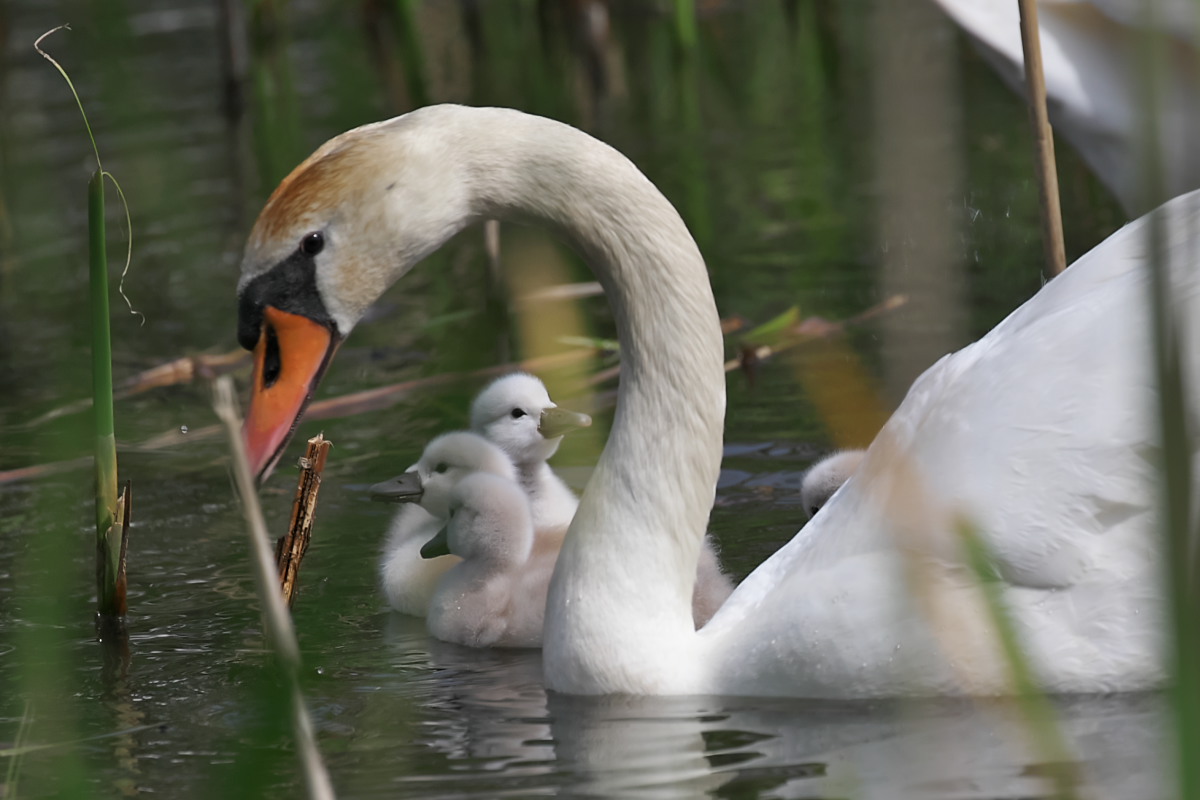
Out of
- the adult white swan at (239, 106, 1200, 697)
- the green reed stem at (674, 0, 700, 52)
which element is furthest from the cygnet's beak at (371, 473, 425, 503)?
the green reed stem at (674, 0, 700, 52)

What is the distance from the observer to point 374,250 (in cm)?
352

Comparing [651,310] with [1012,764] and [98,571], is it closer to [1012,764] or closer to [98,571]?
[1012,764]

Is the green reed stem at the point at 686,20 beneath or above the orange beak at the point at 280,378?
above

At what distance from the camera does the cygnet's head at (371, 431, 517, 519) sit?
14.8 feet

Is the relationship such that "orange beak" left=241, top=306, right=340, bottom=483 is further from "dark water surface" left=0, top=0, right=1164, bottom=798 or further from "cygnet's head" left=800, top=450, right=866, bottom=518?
"cygnet's head" left=800, top=450, right=866, bottom=518

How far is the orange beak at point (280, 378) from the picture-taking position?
3.52 m

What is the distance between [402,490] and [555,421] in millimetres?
413

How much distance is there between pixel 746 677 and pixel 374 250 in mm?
1041

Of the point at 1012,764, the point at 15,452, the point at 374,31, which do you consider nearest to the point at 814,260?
the point at 15,452

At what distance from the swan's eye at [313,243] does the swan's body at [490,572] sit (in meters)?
0.91

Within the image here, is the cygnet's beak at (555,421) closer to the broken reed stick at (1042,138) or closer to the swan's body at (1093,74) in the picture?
the broken reed stick at (1042,138)

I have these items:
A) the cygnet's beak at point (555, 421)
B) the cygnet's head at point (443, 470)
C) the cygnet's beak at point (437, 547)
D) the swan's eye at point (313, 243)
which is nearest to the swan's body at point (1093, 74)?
the cygnet's beak at point (555, 421)

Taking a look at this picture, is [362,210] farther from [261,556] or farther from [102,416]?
[261,556]

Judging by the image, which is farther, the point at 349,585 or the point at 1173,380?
the point at 349,585
